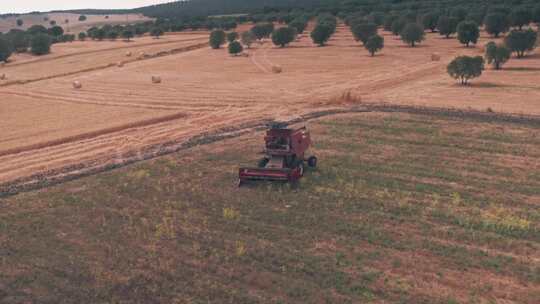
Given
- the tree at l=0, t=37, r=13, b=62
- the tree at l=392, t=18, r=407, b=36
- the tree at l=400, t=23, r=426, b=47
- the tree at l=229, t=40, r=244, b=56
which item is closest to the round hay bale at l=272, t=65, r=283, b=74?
the tree at l=229, t=40, r=244, b=56

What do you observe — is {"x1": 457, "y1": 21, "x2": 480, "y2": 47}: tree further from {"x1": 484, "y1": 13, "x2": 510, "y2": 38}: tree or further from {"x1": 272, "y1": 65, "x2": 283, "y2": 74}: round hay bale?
{"x1": 272, "y1": 65, "x2": 283, "y2": 74}: round hay bale

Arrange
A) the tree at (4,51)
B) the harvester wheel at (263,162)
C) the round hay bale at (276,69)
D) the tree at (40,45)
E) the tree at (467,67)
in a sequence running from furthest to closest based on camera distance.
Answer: the tree at (40,45), the tree at (4,51), the round hay bale at (276,69), the tree at (467,67), the harvester wheel at (263,162)

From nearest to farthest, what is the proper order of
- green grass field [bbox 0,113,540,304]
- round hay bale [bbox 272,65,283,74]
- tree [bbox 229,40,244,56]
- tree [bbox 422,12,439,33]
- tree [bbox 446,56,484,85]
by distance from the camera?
green grass field [bbox 0,113,540,304] < tree [bbox 446,56,484,85] < round hay bale [bbox 272,65,283,74] < tree [bbox 229,40,244,56] < tree [bbox 422,12,439,33]

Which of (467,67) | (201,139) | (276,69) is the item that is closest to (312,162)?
(201,139)

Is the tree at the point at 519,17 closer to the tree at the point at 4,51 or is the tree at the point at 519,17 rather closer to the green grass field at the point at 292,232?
the green grass field at the point at 292,232

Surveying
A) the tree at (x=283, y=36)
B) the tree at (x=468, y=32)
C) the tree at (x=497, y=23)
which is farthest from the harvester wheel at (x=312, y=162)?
the tree at (x=497, y=23)

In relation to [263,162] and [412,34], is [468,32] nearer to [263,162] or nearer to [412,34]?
[412,34]
